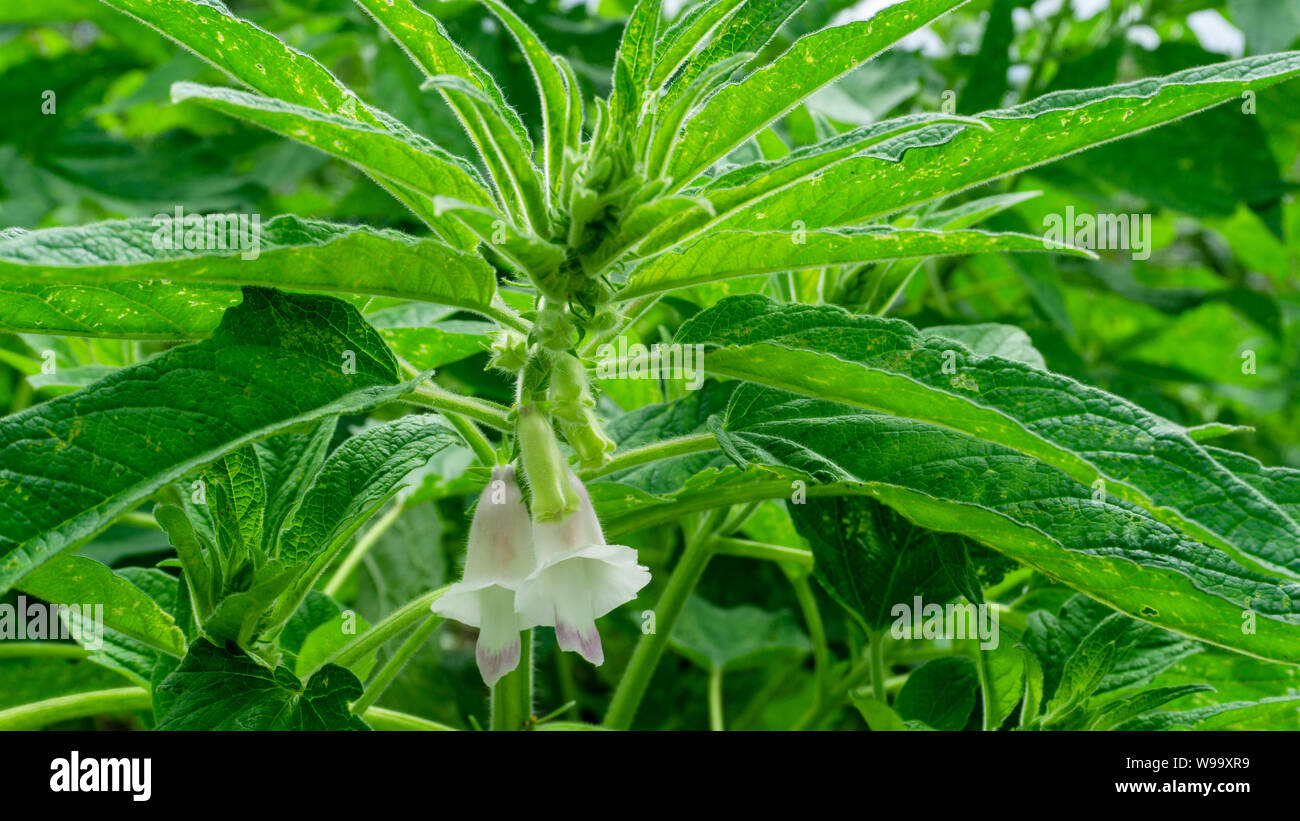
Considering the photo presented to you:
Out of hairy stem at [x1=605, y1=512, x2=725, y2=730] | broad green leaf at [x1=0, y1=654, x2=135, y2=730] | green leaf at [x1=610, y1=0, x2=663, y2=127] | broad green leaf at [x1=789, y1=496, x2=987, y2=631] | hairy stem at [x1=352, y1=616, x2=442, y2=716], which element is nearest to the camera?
green leaf at [x1=610, y1=0, x2=663, y2=127]

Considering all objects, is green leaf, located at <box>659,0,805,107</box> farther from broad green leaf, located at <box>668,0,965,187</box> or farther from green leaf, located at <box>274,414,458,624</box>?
green leaf, located at <box>274,414,458,624</box>

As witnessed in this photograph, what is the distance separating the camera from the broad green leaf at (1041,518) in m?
0.82

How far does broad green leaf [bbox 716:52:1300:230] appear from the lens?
2.67 ft

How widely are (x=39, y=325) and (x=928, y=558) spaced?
2.75 feet

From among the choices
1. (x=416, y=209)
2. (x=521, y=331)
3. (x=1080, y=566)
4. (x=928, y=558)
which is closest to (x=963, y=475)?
(x=1080, y=566)

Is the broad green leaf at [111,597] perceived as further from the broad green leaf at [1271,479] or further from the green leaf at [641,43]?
the broad green leaf at [1271,479]

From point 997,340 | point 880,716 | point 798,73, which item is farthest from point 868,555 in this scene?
point 798,73

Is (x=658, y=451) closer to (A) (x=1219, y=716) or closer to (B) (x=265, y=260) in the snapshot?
(B) (x=265, y=260)

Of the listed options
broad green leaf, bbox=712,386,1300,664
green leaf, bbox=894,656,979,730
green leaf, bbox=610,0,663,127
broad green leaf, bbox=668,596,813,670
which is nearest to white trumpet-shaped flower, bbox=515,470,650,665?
broad green leaf, bbox=712,386,1300,664

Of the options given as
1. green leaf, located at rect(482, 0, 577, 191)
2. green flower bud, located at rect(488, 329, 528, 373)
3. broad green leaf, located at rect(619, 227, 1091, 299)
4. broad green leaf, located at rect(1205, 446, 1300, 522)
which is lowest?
broad green leaf, located at rect(1205, 446, 1300, 522)

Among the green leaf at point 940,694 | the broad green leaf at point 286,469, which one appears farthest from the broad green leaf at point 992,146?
the green leaf at point 940,694

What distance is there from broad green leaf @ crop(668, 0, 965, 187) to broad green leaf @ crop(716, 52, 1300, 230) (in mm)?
59

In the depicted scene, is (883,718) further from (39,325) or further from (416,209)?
(39,325)
